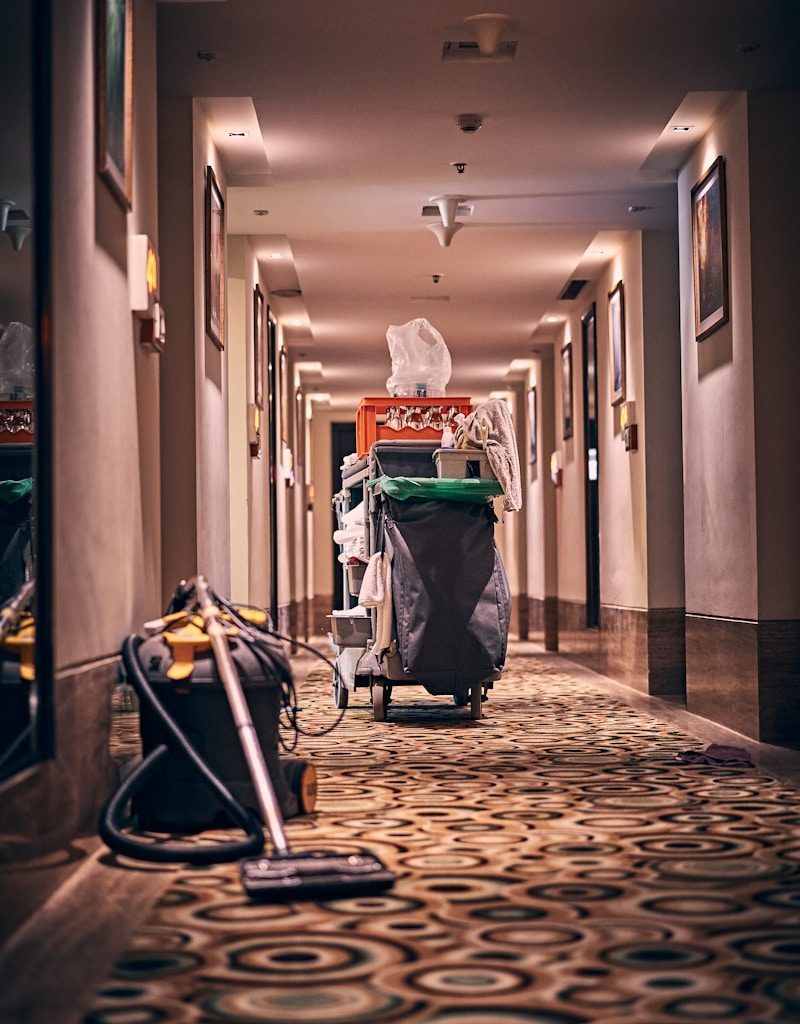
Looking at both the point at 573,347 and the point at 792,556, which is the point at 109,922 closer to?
the point at 792,556

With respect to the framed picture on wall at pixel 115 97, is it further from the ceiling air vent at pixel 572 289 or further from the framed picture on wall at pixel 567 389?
the framed picture on wall at pixel 567 389

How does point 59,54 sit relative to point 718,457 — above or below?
above

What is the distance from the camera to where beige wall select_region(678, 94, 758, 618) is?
6297mm

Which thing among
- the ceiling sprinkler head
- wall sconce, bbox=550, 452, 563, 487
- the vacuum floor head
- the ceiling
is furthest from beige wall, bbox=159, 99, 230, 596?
wall sconce, bbox=550, 452, 563, 487

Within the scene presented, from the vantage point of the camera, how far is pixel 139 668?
3.77 meters

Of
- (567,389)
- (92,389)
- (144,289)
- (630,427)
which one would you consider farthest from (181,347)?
(567,389)

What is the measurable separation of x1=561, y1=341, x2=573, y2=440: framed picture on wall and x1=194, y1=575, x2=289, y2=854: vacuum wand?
858cm

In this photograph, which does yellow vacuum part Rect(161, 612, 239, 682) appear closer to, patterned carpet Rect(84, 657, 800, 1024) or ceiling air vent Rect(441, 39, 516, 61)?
patterned carpet Rect(84, 657, 800, 1024)

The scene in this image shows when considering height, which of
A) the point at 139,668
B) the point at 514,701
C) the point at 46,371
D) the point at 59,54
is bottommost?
the point at 514,701

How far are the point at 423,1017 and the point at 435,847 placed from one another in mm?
1465

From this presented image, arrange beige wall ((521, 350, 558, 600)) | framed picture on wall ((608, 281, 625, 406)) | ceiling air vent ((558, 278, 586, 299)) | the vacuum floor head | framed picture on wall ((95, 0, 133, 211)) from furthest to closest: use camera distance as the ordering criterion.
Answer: beige wall ((521, 350, 558, 600)), ceiling air vent ((558, 278, 586, 299)), framed picture on wall ((608, 281, 625, 406)), framed picture on wall ((95, 0, 133, 211)), the vacuum floor head

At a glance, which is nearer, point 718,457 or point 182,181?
point 182,181

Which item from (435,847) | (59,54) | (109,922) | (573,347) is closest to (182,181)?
(59,54)

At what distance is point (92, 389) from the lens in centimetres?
373
